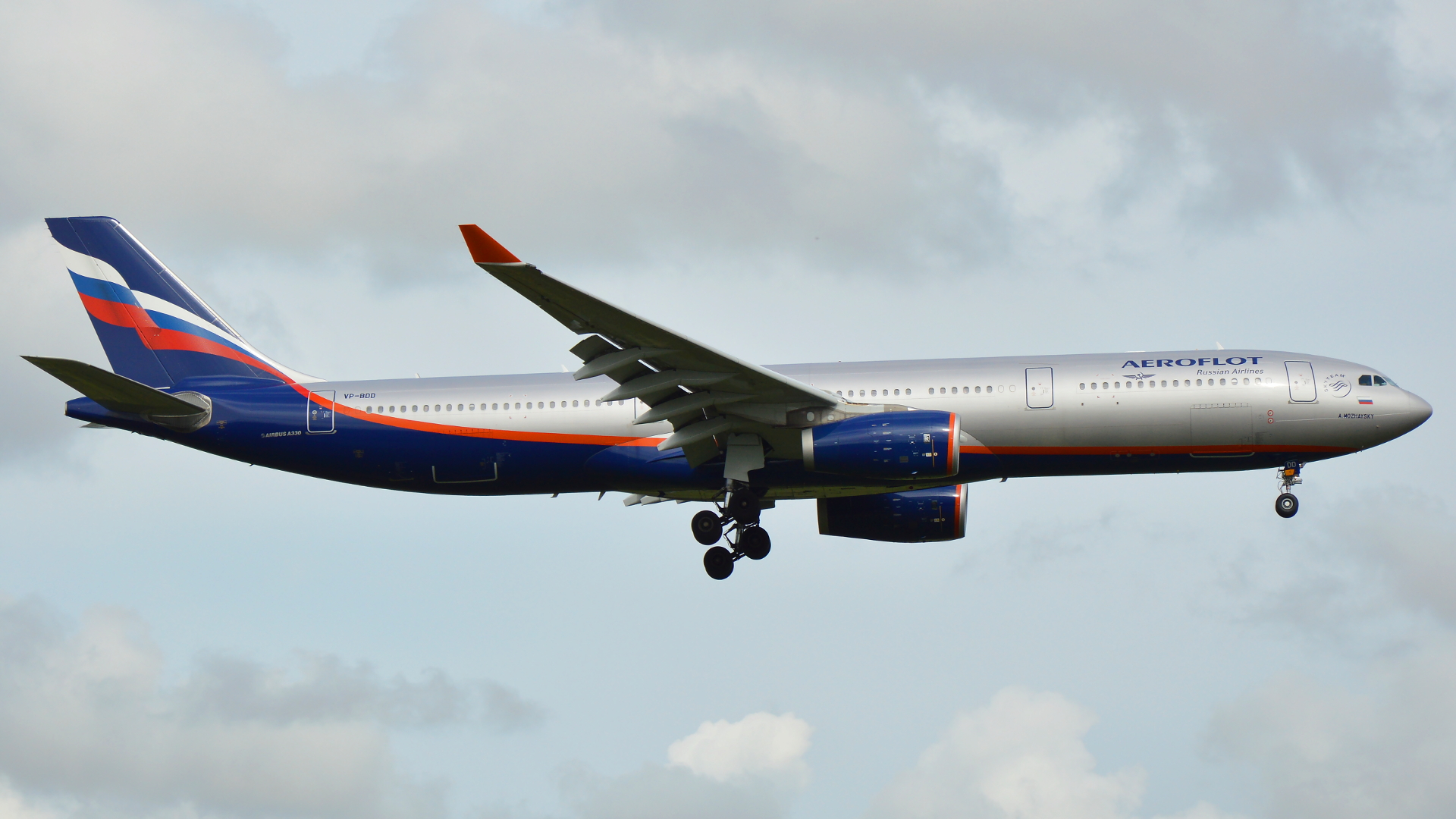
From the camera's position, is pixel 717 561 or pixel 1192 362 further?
pixel 717 561

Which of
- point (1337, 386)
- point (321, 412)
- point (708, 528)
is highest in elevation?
point (1337, 386)

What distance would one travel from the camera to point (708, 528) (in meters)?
35.9

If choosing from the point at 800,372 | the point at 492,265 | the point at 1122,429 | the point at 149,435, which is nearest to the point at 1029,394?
the point at 1122,429

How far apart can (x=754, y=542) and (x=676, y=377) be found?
19.3 ft

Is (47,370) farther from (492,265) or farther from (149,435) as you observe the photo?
(492,265)

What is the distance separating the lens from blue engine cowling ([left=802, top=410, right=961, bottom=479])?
31828 mm

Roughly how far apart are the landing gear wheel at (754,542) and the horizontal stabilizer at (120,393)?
12644 mm

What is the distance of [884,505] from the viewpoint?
38.0m

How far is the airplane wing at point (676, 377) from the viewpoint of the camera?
29.4 meters

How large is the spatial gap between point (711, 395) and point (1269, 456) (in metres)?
12.2

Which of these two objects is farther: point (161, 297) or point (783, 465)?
point (161, 297)

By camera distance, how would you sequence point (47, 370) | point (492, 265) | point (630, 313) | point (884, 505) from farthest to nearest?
point (884, 505), point (47, 370), point (630, 313), point (492, 265)

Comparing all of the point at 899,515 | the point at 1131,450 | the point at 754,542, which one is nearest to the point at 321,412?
the point at 754,542

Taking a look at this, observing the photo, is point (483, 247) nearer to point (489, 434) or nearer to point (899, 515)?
point (489, 434)
